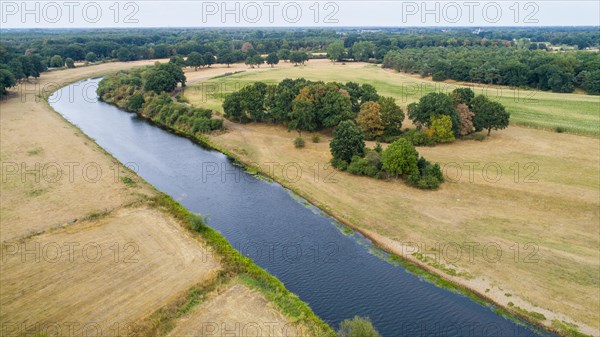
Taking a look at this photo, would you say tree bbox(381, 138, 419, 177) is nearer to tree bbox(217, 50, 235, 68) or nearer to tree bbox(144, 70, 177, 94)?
tree bbox(144, 70, 177, 94)

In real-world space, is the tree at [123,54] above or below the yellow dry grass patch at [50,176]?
above

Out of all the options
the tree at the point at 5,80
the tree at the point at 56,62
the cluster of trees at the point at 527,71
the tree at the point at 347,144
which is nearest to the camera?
the tree at the point at 347,144

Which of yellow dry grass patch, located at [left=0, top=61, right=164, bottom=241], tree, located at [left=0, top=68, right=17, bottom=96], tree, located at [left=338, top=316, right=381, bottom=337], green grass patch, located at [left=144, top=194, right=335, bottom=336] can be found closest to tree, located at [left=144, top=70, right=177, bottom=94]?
yellow dry grass patch, located at [left=0, top=61, right=164, bottom=241]

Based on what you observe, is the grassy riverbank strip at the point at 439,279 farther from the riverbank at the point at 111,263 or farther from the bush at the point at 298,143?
the bush at the point at 298,143

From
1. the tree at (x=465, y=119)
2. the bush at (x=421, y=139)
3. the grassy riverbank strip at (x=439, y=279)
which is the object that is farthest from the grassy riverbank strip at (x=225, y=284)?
the tree at (x=465, y=119)

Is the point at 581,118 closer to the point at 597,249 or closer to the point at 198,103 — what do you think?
the point at 597,249

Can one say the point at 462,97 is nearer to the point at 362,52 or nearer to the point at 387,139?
the point at 387,139
